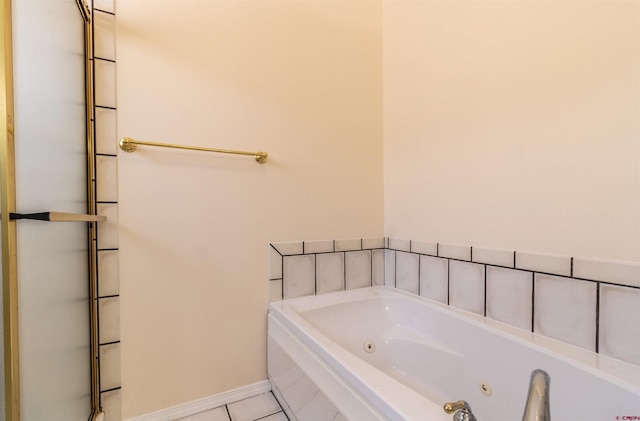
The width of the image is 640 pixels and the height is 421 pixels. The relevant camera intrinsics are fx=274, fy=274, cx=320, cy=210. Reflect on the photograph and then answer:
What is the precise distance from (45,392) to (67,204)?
450 mm

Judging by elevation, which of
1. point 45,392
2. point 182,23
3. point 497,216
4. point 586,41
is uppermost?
point 182,23

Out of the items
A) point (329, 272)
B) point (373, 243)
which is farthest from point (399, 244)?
point (329, 272)

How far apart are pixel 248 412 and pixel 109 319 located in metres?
0.65

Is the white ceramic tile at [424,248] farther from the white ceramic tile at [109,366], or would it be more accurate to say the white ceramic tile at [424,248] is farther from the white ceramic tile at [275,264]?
the white ceramic tile at [109,366]

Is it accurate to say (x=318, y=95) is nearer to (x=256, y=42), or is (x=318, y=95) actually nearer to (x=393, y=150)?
(x=256, y=42)

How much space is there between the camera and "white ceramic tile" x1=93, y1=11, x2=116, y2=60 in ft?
3.21

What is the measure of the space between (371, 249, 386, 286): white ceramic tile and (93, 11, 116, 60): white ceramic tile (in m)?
1.45

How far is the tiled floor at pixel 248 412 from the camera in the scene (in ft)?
3.57

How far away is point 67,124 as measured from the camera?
2.54 ft

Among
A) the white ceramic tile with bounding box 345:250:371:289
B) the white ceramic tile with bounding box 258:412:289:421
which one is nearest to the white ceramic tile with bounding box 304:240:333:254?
the white ceramic tile with bounding box 345:250:371:289

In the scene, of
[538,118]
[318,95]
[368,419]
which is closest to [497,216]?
[538,118]

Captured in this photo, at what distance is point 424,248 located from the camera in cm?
132

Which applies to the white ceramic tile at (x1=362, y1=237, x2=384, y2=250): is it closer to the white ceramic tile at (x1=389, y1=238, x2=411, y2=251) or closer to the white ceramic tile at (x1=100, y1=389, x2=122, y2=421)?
the white ceramic tile at (x1=389, y1=238, x2=411, y2=251)

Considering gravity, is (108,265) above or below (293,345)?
above
